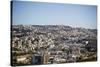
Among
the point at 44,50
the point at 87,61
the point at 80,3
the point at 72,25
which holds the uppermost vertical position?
the point at 80,3

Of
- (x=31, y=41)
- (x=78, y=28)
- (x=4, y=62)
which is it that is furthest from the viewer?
(x=78, y=28)

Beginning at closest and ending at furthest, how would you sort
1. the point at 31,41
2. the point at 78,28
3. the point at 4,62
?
the point at 4,62 → the point at 31,41 → the point at 78,28

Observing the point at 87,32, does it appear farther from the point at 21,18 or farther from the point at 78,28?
the point at 21,18

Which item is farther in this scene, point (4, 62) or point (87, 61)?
point (87, 61)

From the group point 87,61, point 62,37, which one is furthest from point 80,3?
point 87,61

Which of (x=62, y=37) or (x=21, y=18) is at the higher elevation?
(x=21, y=18)

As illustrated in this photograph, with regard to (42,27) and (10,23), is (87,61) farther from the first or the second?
(10,23)
